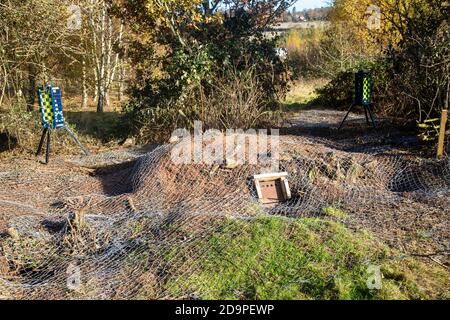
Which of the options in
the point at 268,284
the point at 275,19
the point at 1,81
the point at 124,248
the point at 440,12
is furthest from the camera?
the point at 275,19

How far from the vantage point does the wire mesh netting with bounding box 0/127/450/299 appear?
12.7 feet

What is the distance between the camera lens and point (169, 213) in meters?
5.02

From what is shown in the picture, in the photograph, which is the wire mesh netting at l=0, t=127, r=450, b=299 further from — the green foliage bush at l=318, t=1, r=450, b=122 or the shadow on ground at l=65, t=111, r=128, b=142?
the shadow on ground at l=65, t=111, r=128, b=142

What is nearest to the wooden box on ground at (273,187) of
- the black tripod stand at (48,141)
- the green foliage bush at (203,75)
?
the green foliage bush at (203,75)

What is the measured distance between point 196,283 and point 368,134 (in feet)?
20.6

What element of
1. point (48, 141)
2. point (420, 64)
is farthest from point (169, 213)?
point (420, 64)

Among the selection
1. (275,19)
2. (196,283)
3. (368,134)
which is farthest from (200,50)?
(196,283)

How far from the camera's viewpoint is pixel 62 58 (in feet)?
42.1

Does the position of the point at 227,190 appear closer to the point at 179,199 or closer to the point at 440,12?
the point at 179,199

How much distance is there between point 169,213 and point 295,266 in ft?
5.78

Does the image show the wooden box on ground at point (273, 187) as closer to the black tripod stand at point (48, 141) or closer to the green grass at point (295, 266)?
the green grass at point (295, 266)

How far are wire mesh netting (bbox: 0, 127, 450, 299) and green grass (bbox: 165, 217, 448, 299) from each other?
3cm

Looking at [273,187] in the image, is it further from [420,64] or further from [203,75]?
[203,75]

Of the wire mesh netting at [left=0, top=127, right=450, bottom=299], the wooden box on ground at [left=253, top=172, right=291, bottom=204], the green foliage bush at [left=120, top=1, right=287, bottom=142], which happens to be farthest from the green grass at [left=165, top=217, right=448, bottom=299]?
the green foliage bush at [left=120, top=1, right=287, bottom=142]
